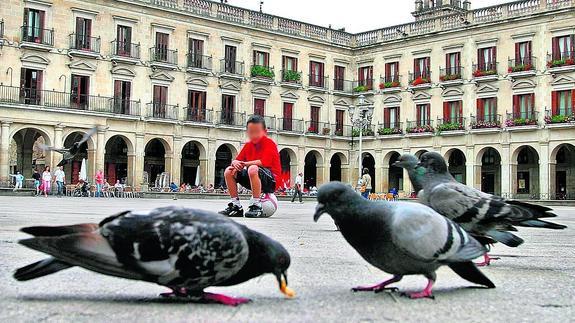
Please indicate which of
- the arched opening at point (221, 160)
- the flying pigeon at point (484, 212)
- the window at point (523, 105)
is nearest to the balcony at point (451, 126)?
the window at point (523, 105)

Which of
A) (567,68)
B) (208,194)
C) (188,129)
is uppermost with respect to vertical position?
(567,68)

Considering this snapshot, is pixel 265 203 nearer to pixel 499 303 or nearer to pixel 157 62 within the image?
pixel 499 303

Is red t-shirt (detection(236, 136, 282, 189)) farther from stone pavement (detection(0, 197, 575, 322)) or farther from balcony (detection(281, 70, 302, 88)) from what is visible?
balcony (detection(281, 70, 302, 88))

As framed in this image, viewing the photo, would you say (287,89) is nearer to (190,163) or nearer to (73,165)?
(190,163)

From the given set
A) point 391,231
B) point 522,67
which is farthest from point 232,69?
point 391,231

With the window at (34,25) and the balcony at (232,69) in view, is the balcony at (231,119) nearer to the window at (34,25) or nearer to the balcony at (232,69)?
the balcony at (232,69)

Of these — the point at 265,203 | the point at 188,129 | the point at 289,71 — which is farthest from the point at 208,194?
the point at 265,203

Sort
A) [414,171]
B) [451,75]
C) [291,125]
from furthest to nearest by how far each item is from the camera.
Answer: [291,125] → [451,75] → [414,171]

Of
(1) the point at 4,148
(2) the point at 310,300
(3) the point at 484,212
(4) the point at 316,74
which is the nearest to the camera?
(2) the point at 310,300

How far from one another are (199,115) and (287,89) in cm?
656

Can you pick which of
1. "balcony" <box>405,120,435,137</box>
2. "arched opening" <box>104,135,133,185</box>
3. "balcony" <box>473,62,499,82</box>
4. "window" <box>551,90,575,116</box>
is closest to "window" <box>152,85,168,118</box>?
"arched opening" <box>104,135,133,185</box>

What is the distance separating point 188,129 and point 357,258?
31803 mm

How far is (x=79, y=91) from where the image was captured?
3247 cm

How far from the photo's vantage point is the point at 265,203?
10336 millimetres
